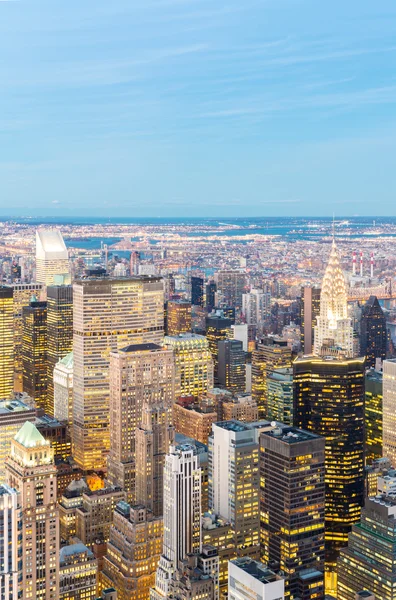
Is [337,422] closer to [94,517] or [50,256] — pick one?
[94,517]

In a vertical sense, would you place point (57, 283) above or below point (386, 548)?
above

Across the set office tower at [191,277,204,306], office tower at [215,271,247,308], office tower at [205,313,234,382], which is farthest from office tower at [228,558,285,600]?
office tower at [191,277,204,306]

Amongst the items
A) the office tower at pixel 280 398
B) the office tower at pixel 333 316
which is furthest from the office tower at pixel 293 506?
the office tower at pixel 333 316

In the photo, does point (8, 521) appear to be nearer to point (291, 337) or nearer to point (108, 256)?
point (108, 256)

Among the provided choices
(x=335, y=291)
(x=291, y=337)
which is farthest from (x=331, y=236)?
(x=291, y=337)

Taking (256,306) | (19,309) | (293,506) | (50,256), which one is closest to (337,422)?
(293,506)

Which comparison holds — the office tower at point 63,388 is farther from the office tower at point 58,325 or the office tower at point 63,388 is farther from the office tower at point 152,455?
the office tower at point 152,455
